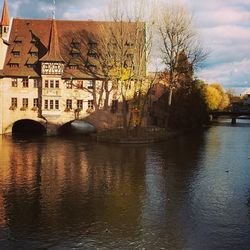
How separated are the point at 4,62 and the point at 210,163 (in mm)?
31909

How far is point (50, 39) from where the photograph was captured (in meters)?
52.4

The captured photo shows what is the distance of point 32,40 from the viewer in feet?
181

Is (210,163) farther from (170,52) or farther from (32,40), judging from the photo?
(32,40)

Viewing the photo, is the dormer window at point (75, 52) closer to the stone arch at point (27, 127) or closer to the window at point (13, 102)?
the window at point (13, 102)

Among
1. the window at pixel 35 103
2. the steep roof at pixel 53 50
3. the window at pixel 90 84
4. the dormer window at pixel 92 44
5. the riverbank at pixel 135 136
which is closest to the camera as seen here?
the riverbank at pixel 135 136

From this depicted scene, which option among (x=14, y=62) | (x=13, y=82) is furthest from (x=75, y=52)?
(x=13, y=82)

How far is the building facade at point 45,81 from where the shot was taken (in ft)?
174

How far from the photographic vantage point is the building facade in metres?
52.9

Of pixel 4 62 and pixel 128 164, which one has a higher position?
pixel 4 62

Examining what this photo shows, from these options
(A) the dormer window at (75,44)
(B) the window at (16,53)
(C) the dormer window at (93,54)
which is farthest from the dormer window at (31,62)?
(C) the dormer window at (93,54)

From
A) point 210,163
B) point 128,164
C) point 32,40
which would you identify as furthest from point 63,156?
point 32,40

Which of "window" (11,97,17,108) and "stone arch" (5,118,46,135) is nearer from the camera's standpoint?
"window" (11,97,17,108)

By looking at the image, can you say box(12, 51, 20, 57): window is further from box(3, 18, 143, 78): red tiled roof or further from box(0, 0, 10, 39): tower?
box(0, 0, 10, 39): tower

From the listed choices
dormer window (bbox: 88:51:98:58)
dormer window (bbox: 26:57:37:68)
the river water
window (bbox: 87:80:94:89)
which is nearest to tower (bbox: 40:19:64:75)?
dormer window (bbox: 26:57:37:68)
